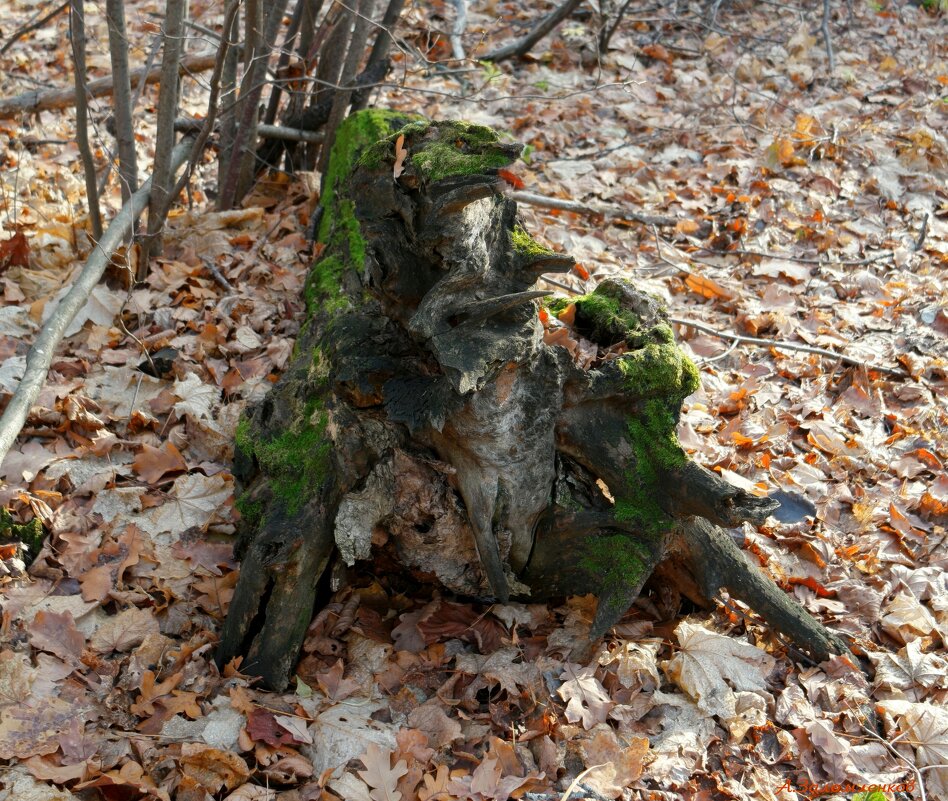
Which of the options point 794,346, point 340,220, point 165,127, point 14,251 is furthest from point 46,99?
point 794,346

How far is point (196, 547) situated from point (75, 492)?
66 cm

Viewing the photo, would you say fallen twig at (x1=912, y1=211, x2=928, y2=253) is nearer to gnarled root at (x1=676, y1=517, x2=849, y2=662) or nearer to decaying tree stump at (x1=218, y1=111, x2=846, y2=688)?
decaying tree stump at (x1=218, y1=111, x2=846, y2=688)

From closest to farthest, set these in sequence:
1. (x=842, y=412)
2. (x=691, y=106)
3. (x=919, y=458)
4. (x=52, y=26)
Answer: (x=919, y=458), (x=842, y=412), (x=691, y=106), (x=52, y=26)

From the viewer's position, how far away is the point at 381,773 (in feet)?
9.23

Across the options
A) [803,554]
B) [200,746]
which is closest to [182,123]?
[200,746]

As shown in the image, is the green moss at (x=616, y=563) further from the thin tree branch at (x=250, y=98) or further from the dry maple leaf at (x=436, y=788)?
the thin tree branch at (x=250, y=98)

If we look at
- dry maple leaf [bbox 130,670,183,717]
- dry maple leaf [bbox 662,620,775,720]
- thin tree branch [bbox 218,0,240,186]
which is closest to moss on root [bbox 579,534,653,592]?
dry maple leaf [bbox 662,620,775,720]

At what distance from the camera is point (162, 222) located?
205 inches

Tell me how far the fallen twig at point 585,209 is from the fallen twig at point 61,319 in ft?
7.86

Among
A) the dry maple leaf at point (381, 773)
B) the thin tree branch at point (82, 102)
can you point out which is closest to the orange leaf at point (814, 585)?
the dry maple leaf at point (381, 773)

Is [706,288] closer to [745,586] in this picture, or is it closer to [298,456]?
[745,586]

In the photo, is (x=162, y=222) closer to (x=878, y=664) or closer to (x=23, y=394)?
(x=23, y=394)

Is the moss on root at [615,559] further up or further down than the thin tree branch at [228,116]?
further down

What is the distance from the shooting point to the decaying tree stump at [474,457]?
10.3 feet
